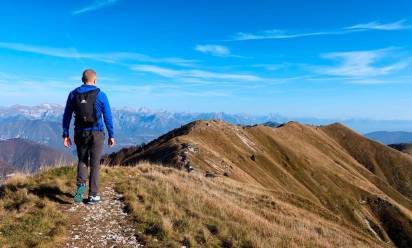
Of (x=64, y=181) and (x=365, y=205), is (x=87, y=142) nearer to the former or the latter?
(x=64, y=181)

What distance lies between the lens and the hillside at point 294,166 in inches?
2552

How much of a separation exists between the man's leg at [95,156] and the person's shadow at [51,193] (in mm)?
1180

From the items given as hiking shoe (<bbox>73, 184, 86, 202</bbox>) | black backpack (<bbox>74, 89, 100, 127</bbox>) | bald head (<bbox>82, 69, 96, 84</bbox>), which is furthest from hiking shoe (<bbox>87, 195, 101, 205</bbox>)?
bald head (<bbox>82, 69, 96, 84</bbox>)

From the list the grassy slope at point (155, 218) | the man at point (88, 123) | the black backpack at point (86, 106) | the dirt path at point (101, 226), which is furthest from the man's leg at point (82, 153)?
the grassy slope at point (155, 218)

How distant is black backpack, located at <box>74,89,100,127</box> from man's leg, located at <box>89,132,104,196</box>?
616 mm

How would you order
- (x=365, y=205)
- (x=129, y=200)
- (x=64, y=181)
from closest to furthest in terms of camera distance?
1. (x=129, y=200)
2. (x=64, y=181)
3. (x=365, y=205)

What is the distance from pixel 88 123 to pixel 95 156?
1.33m

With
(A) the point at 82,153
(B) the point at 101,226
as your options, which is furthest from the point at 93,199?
(B) the point at 101,226

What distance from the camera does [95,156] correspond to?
1441 cm

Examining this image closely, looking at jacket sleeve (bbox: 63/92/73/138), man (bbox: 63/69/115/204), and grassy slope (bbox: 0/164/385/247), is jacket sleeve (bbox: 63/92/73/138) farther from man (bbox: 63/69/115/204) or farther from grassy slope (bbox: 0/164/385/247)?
grassy slope (bbox: 0/164/385/247)

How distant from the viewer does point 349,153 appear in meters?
172

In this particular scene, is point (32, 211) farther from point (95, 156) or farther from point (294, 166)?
point (294, 166)

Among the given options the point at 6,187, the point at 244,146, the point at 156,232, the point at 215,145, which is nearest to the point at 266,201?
the point at 156,232

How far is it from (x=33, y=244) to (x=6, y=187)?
6.74 metres
